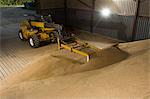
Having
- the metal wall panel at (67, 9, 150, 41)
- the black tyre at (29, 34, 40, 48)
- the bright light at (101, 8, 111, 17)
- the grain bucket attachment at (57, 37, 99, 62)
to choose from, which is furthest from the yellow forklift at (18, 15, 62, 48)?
the bright light at (101, 8, 111, 17)

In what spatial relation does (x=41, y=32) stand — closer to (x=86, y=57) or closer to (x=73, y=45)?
(x=73, y=45)

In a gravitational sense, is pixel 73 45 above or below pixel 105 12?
below

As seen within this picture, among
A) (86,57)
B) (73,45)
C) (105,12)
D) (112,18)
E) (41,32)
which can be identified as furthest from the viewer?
(105,12)

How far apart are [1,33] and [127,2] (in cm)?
938

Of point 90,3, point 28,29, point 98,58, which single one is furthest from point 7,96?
point 90,3

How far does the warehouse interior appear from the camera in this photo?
4.57 metres

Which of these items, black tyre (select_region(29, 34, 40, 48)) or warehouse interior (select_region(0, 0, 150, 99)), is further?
black tyre (select_region(29, 34, 40, 48))

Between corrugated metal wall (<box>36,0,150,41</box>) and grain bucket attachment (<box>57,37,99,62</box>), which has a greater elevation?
corrugated metal wall (<box>36,0,150,41</box>)

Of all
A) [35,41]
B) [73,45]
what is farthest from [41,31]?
[73,45]

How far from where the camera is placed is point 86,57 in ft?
26.2

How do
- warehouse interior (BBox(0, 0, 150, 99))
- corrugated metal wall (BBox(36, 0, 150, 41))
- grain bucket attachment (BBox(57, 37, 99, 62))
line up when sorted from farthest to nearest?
corrugated metal wall (BBox(36, 0, 150, 41)) < grain bucket attachment (BBox(57, 37, 99, 62)) < warehouse interior (BBox(0, 0, 150, 99))

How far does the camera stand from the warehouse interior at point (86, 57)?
4.57 meters

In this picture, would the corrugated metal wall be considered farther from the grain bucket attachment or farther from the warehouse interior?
the grain bucket attachment

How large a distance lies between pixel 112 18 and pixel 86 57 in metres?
4.45
